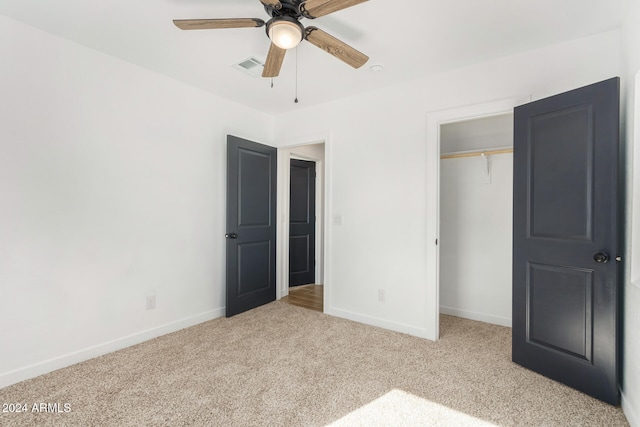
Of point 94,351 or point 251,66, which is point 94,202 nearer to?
point 94,351

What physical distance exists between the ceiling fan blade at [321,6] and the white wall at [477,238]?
2484mm

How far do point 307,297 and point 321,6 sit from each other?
3544 millimetres

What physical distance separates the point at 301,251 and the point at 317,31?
367 cm

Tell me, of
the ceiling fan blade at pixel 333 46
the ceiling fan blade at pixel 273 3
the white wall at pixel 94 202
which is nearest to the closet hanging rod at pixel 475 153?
the ceiling fan blade at pixel 333 46

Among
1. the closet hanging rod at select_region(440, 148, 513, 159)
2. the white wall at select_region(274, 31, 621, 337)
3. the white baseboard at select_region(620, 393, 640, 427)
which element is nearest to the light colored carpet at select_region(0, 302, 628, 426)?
the white baseboard at select_region(620, 393, 640, 427)

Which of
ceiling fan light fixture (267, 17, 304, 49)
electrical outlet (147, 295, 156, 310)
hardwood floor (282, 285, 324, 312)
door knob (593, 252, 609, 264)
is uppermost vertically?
ceiling fan light fixture (267, 17, 304, 49)

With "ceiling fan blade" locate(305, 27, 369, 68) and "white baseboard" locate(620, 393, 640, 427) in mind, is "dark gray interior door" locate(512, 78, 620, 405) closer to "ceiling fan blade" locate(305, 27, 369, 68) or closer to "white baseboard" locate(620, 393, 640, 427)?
"white baseboard" locate(620, 393, 640, 427)

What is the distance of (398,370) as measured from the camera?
2.31m

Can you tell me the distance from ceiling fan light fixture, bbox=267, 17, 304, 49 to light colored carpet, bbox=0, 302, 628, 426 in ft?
7.04

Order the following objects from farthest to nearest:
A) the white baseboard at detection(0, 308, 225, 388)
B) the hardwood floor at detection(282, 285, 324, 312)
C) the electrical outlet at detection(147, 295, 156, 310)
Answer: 1. the hardwood floor at detection(282, 285, 324, 312)
2. the electrical outlet at detection(147, 295, 156, 310)
3. the white baseboard at detection(0, 308, 225, 388)

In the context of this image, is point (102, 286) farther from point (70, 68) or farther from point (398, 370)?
point (398, 370)

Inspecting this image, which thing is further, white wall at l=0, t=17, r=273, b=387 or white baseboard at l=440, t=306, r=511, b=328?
white baseboard at l=440, t=306, r=511, b=328

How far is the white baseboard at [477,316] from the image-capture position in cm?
324

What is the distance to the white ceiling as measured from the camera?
1.96 meters
